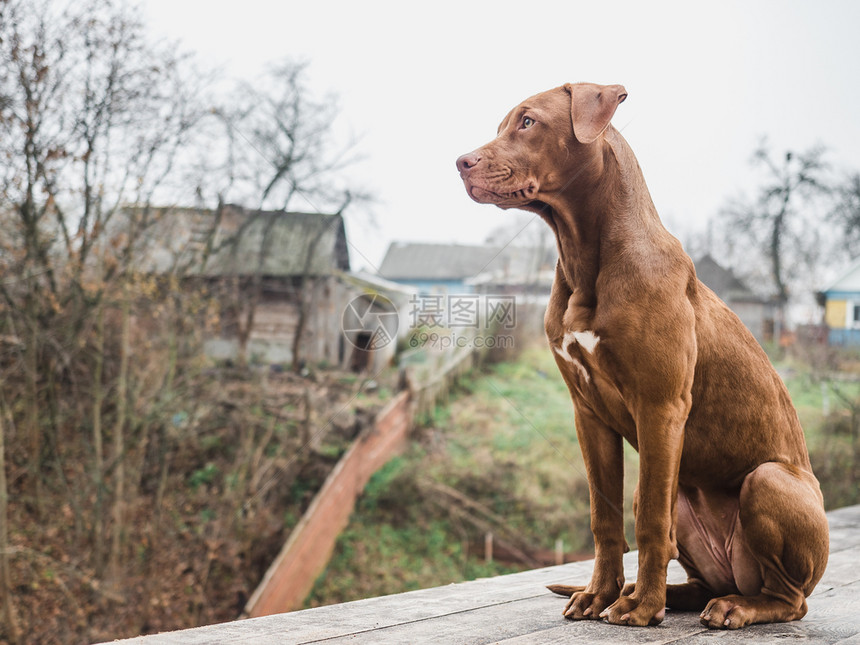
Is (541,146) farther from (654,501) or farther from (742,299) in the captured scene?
(742,299)

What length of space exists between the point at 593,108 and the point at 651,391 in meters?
0.60

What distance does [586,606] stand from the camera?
160cm

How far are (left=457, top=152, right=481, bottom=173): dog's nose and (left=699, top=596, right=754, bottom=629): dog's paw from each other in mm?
1090

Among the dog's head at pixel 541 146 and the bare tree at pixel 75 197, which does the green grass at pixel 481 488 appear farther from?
the dog's head at pixel 541 146

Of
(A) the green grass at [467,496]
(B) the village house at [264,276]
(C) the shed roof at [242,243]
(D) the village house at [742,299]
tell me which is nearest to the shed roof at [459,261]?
(C) the shed roof at [242,243]

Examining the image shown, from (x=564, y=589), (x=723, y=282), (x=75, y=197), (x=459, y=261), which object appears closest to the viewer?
(x=564, y=589)

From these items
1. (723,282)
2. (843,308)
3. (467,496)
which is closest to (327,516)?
(467,496)

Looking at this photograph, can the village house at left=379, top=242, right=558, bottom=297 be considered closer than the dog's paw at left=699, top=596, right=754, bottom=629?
No

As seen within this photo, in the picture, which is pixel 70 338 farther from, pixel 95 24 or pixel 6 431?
pixel 95 24

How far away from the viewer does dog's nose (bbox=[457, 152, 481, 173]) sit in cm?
143

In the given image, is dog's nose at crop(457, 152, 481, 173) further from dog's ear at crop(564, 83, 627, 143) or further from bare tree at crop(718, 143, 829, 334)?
bare tree at crop(718, 143, 829, 334)

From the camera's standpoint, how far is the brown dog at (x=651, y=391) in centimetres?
145

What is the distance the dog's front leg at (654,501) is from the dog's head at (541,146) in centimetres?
54

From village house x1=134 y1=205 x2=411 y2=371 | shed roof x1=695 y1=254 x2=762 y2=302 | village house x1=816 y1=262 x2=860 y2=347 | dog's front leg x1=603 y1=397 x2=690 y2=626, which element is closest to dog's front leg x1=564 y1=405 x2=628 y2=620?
dog's front leg x1=603 y1=397 x2=690 y2=626
